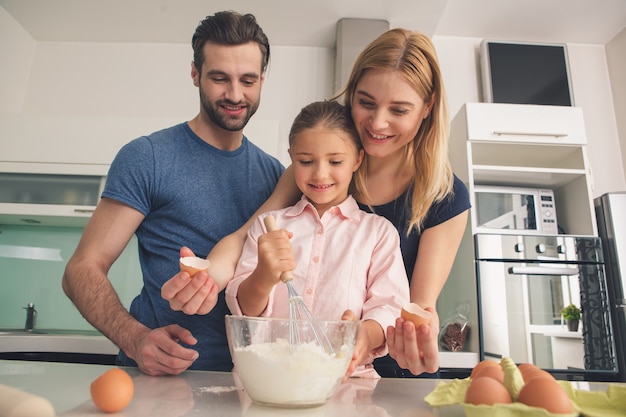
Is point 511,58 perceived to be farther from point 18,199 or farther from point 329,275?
point 18,199

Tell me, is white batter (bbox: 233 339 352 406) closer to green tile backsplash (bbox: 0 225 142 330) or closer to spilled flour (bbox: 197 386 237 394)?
spilled flour (bbox: 197 386 237 394)

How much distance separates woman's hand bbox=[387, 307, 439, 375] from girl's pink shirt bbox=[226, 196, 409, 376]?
5.1 inches

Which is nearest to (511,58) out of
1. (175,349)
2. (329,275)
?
(329,275)

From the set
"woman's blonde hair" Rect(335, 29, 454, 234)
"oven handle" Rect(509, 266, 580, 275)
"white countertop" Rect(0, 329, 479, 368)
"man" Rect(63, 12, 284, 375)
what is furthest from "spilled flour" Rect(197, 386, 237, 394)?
"oven handle" Rect(509, 266, 580, 275)

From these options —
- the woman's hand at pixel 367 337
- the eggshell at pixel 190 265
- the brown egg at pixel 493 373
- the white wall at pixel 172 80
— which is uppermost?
the white wall at pixel 172 80

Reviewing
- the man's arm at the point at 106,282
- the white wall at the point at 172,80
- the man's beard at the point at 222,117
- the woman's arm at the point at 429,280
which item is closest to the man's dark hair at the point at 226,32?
the man's beard at the point at 222,117

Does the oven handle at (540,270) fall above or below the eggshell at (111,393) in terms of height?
above

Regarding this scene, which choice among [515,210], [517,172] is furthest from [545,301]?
[517,172]

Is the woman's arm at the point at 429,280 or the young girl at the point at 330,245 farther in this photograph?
the young girl at the point at 330,245

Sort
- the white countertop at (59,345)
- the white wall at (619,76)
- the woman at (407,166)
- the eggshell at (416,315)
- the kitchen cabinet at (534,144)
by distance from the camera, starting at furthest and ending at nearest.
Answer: the white wall at (619,76), the kitchen cabinet at (534,144), the white countertop at (59,345), the woman at (407,166), the eggshell at (416,315)

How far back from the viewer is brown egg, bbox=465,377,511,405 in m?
0.46

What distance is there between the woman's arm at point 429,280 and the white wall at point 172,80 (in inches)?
76.5

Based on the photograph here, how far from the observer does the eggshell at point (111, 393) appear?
1.62 feet

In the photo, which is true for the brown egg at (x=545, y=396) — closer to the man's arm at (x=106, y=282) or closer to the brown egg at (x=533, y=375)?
the brown egg at (x=533, y=375)
